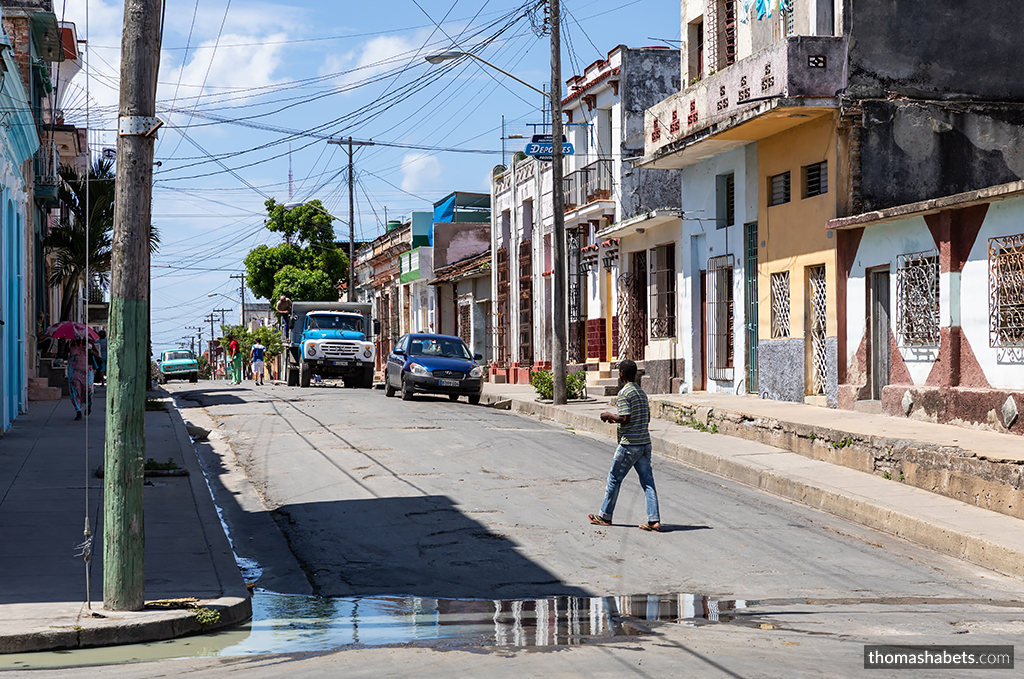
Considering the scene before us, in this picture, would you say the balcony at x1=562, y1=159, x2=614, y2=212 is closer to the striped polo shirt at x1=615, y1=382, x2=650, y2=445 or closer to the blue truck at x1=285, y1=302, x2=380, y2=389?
the blue truck at x1=285, y1=302, x2=380, y2=389

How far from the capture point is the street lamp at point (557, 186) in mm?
22672

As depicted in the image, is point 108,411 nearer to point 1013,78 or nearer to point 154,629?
point 154,629

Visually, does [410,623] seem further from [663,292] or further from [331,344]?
[331,344]

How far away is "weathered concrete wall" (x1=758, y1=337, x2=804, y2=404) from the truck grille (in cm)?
1529

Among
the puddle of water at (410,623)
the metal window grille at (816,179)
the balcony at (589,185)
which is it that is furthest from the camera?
the balcony at (589,185)

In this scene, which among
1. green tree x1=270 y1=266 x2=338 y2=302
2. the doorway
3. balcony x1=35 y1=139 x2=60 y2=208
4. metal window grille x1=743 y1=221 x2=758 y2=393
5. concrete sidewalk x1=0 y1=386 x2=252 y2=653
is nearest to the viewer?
concrete sidewalk x1=0 y1=386 x2=252 y2=653

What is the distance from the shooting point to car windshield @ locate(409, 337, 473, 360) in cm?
2656

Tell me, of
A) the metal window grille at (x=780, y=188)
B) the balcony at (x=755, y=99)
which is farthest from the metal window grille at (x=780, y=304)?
the balcony at (x=755, y=99)

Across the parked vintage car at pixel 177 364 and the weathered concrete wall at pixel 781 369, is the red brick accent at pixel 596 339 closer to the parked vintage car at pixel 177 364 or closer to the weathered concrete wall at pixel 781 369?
the weathered concrete wall at pixel 781 369

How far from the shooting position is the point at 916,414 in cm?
1597

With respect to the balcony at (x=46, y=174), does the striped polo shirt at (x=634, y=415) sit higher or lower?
lower

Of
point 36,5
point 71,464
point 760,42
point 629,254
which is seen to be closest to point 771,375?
point 760,42

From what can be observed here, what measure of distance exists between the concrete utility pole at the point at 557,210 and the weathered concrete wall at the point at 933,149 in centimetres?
666

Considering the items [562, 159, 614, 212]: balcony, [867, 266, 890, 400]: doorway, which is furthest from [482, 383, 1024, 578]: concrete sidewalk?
[562, 159, 614, 212]: balcony
